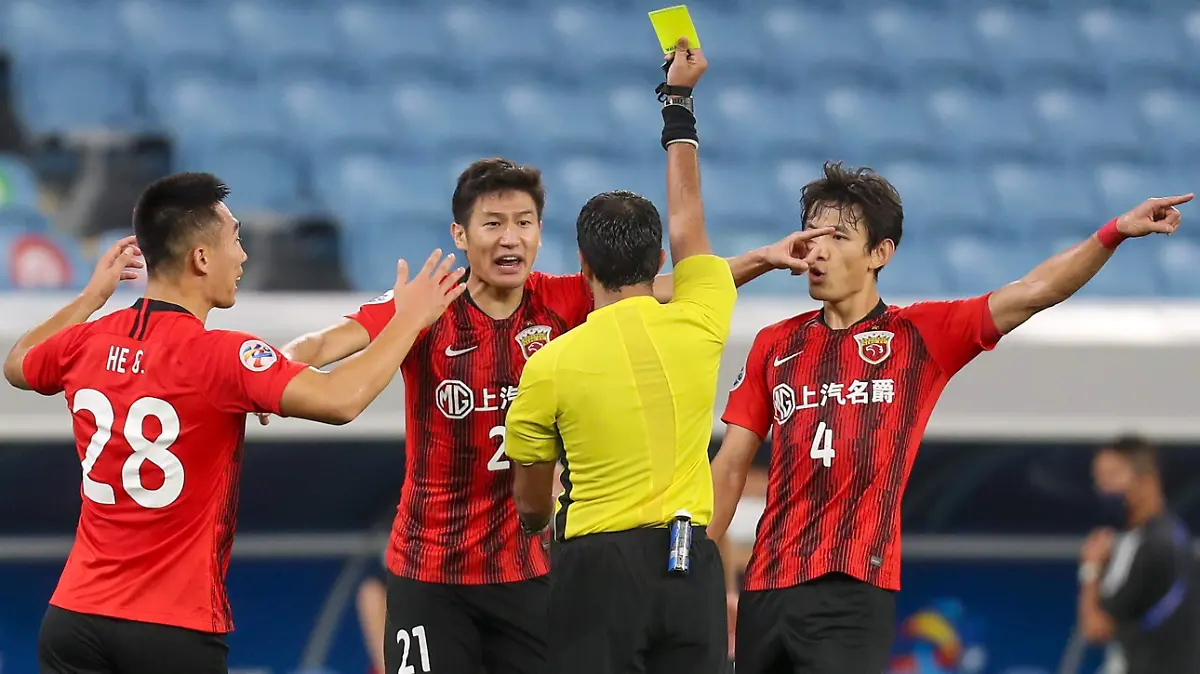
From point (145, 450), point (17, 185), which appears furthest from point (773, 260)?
point (17, 185)

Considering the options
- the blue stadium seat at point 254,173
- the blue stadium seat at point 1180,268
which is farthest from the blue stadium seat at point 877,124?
the blue stadium seat at point 254,173

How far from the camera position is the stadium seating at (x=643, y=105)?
29.7 ft

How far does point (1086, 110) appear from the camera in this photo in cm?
1053

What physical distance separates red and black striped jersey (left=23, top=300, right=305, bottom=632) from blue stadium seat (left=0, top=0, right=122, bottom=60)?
602 centimetres

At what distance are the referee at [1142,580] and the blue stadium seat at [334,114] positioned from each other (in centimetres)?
457

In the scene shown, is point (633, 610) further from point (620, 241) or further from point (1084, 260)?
point (1084, 260)

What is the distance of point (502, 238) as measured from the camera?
14.4ft

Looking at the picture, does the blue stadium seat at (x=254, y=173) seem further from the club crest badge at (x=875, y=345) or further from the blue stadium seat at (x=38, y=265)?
the club crest badge at (x=875, y=345)

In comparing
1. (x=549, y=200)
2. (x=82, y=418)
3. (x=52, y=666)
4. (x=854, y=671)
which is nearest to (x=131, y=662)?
(x=52, y=666)

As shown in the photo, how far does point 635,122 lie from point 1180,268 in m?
3.36

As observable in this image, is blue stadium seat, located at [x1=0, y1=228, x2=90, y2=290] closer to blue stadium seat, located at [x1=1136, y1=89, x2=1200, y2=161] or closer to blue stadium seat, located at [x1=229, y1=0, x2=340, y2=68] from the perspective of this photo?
blue stadium seat, located at [x1=229, y1=0, x2=340, y2=68]

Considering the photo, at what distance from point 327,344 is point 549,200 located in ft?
15.7

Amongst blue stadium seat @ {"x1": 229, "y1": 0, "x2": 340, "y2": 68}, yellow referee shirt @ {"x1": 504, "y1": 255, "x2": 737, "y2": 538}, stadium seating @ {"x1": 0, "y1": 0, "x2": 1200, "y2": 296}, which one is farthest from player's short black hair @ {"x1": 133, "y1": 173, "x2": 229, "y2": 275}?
blue stadium seat @ {"x1": 229, "y1": 0, "x2": 340, "y2": 68}

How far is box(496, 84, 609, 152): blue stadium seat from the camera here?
9594mm
